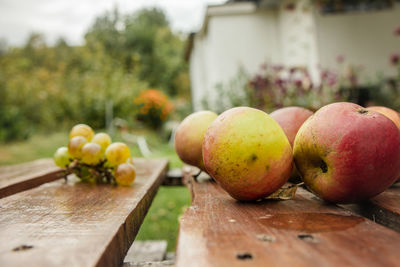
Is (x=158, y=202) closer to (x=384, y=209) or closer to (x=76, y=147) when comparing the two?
(x=76, y=147)

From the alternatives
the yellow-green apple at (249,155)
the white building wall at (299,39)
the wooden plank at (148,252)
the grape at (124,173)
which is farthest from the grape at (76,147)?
the white building wall at (299,39)

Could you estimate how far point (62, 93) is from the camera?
11.2 meters

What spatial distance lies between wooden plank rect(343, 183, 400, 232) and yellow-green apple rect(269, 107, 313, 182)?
0.83 ft

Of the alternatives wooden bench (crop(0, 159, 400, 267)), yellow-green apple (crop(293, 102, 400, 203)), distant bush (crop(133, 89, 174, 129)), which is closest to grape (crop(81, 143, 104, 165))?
wooden bench (crop(0, 159, 400, 267))

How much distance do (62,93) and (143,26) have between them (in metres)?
16.7

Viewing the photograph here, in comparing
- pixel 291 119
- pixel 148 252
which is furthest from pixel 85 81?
pixel 291 119

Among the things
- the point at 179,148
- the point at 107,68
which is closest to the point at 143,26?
the point at 107,68

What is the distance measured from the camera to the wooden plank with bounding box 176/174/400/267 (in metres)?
0.49

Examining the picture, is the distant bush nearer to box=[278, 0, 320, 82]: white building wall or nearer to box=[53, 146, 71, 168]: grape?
box=[278, 0, 320, 82]: white building wall

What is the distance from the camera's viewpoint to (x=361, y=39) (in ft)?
23.7

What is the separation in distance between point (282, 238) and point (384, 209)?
14.0 inches

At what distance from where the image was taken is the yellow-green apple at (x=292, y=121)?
44.3 inches

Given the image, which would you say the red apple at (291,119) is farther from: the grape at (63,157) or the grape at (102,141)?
the grape at (63,157)

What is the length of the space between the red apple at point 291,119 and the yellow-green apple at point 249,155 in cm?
25
